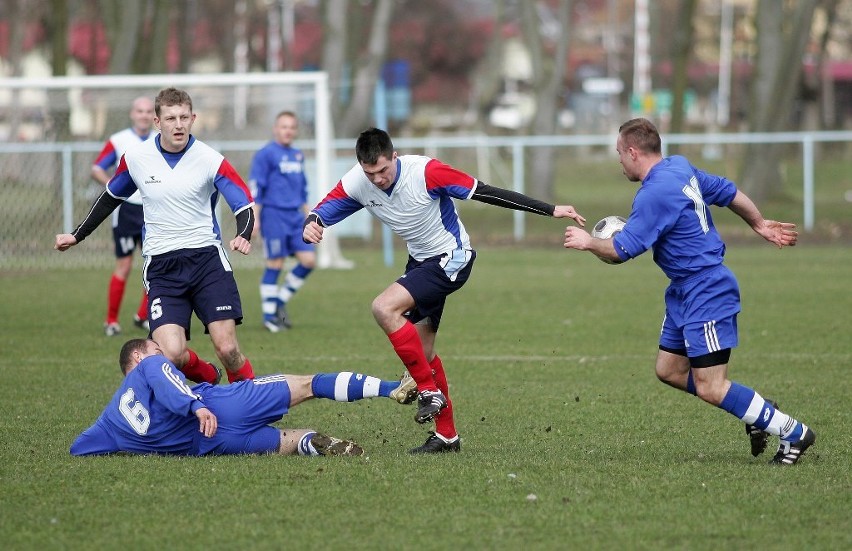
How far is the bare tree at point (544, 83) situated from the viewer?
30672 millimetres

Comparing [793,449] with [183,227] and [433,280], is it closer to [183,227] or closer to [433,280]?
[433,280]

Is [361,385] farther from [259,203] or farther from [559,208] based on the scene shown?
[259,203]

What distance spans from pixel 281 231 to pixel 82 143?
9.73m

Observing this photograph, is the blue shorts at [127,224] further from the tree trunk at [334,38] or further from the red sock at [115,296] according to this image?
the tree trunk at [334,38]

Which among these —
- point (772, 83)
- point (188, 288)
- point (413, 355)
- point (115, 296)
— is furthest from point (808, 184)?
point (413, 355)

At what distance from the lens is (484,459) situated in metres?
6.99

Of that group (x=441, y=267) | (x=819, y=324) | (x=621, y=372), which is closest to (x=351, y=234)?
(x=819, y=324)

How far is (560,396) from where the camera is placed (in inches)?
364

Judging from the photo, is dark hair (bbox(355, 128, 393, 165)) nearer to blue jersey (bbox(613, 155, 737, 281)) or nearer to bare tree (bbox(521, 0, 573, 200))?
blue jersey (bbox(613, 155, 737, 281))

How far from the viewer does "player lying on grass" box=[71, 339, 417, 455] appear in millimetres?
6945

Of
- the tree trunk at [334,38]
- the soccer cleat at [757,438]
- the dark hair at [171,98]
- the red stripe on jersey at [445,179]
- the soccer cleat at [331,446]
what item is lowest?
the soccer cleat at [331,446]

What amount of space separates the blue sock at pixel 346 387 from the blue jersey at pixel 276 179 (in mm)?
6746

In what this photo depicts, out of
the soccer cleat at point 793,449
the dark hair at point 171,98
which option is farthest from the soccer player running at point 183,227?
the soccer cleat at point 793,449

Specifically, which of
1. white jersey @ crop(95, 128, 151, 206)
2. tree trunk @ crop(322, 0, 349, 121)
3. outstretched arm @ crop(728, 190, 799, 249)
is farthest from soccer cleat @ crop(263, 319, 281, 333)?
tree trunk @ crop(322, 0, 349, 121)
